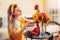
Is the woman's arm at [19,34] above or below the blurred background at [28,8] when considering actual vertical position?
below

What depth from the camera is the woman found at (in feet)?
4.81

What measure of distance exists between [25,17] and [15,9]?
0.53 feet

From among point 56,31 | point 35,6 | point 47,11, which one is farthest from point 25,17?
point 56,31

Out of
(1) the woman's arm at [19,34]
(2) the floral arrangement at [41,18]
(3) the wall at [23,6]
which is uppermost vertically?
(3) the wall at [23,6]

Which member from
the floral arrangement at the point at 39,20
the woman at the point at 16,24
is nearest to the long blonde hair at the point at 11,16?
the woman at the point at 16,24

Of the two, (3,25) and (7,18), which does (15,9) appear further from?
(3,25)

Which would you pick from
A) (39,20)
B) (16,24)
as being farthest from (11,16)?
(39,20)

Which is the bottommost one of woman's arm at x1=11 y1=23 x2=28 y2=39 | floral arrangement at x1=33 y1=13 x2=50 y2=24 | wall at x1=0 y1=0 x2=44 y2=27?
woman's arm at x1=11 y1=23 x2=28 y2=39

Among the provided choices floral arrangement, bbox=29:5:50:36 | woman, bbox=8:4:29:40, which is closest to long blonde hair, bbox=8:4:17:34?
woman, bbox=8:4:29:40

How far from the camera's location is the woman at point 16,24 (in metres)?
→ 1.47

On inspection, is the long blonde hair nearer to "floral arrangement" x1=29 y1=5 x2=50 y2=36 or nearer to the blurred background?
the blurred background

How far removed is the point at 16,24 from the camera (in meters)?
1.47

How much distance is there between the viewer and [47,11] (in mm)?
1530

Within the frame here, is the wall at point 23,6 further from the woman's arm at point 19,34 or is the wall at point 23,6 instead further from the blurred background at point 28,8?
the woman's arm at point 19,34
